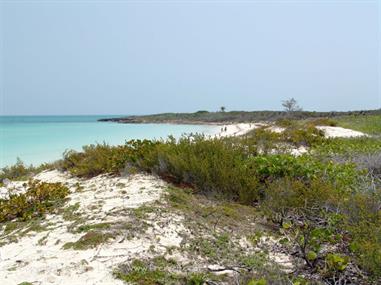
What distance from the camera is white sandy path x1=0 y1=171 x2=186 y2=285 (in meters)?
3.00

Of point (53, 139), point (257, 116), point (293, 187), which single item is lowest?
point (53, 139)

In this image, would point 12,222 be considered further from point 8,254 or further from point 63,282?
point 63,282

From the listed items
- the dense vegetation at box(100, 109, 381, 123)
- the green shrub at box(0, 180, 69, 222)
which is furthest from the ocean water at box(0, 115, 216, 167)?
the dense vegetation at box(100, 109, 381, 123)

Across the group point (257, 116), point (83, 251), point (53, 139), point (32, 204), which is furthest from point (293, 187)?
point (257, 116)

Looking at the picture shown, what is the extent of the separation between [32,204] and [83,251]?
7.00 ft

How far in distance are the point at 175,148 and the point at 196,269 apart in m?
3.60

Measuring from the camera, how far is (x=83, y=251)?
11.2 feet

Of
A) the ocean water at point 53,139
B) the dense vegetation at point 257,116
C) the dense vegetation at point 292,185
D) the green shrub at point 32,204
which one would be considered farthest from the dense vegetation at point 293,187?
the dense vegetation at point 257,116

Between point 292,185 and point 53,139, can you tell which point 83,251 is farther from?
point 53,139

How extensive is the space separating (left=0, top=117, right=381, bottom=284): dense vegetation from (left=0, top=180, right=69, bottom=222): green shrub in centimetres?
139

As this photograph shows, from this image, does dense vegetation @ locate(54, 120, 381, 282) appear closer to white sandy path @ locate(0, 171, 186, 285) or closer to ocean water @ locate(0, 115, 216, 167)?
white sandy path @ locate(0, 171, 186, 285)

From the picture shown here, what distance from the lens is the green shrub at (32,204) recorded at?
496 centimetres

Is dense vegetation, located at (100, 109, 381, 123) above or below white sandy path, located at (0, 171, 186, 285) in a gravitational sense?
above

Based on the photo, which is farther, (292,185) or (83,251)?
(292,185)
